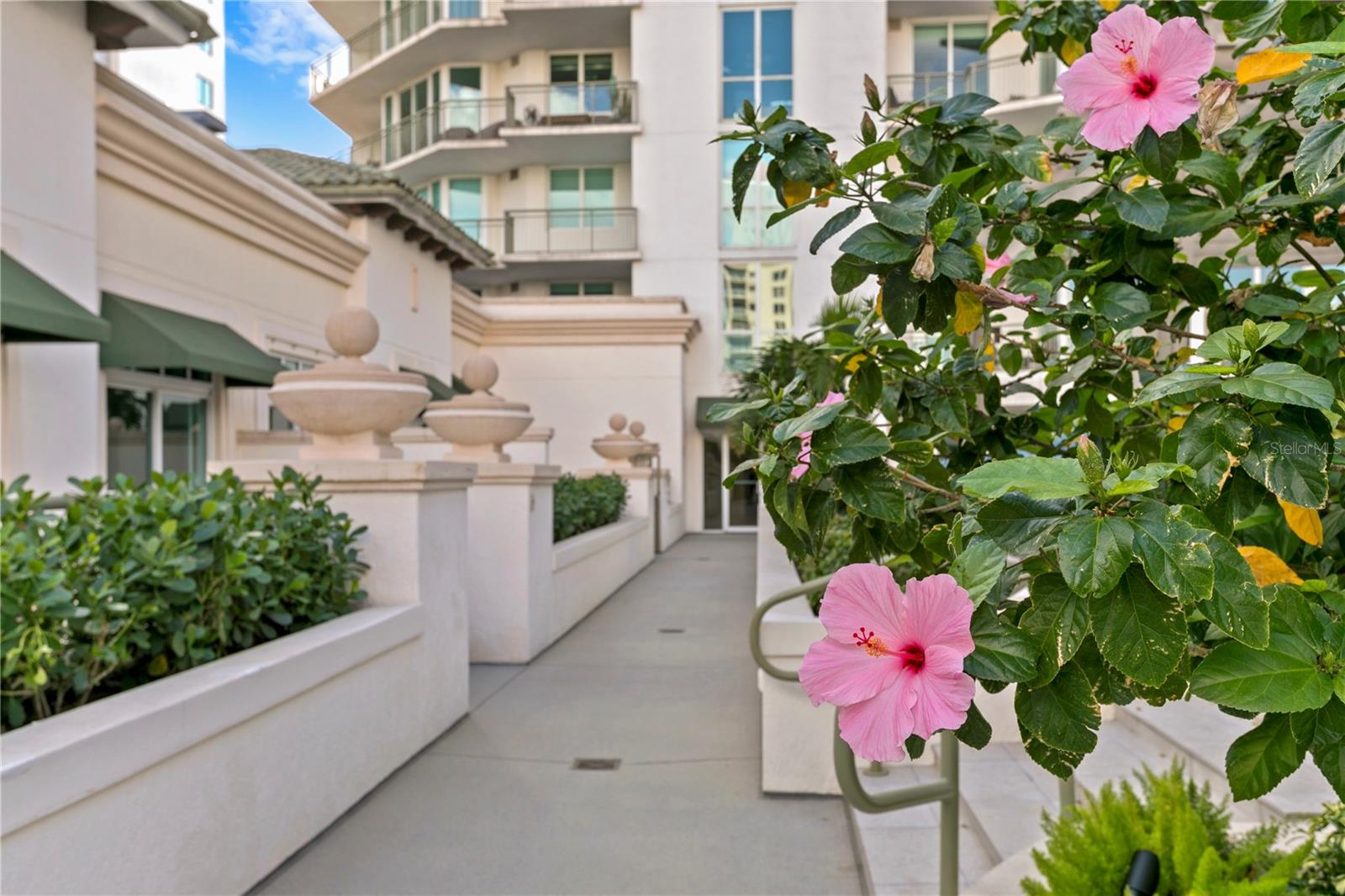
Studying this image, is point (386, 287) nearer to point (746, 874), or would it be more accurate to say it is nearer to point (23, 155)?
point (23, 155)

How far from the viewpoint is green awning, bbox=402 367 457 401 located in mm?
15438

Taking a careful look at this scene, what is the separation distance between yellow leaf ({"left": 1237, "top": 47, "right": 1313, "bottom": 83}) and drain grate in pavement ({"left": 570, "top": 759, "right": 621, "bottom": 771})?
445 centimetres

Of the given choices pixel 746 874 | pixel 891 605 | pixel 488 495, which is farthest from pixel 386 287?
pixel 891 605

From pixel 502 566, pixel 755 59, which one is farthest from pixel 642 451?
pixel 755 59

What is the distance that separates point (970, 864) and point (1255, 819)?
97 centimetres

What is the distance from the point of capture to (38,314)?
7.29m

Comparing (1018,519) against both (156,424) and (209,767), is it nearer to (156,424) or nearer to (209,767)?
(209,767)

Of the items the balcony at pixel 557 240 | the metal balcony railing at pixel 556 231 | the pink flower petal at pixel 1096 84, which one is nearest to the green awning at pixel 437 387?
the balcony at pixel 557 240

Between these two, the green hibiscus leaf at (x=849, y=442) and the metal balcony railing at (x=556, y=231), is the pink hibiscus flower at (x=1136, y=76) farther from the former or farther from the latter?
the metal balcony railing at (x=556, y=231)

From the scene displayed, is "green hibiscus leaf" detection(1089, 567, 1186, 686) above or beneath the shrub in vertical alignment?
above

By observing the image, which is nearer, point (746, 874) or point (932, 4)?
point (746, 874)

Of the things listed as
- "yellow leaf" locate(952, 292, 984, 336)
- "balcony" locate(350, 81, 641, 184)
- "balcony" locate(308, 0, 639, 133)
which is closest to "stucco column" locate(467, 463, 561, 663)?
"yellow leaf" locate(952, 292, 984, 336)

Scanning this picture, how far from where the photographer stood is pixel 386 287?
48.6ft

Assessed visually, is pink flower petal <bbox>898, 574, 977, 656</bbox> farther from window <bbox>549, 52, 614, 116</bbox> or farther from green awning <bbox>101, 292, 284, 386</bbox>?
window <bbox>549, 52, 614, 116</bbox>
